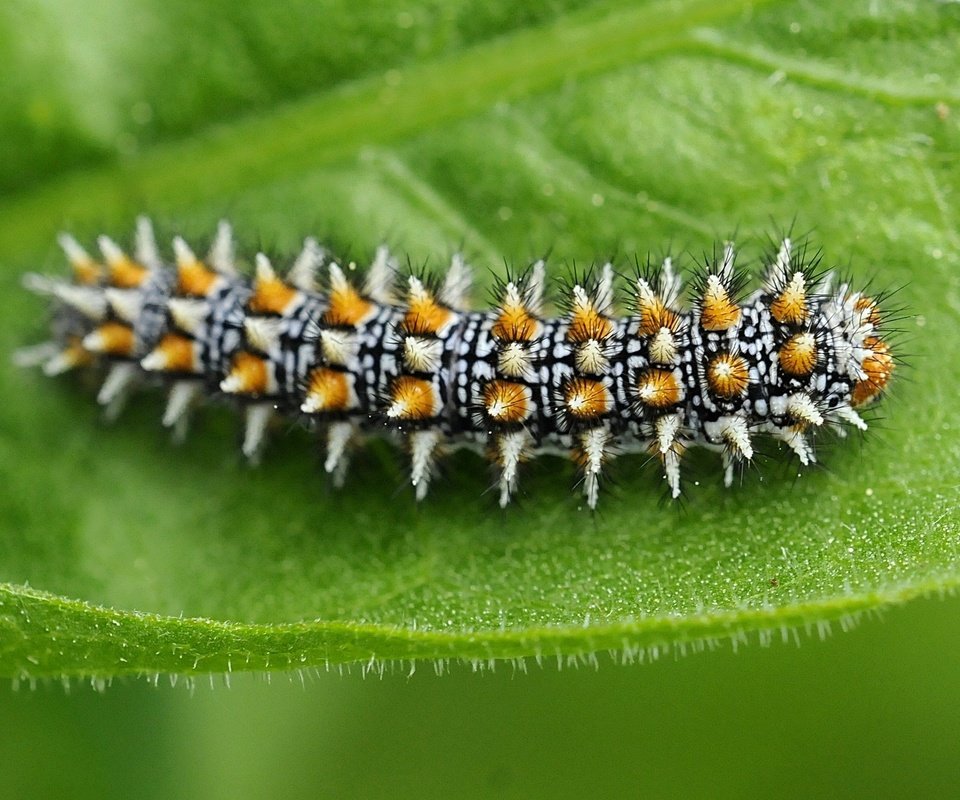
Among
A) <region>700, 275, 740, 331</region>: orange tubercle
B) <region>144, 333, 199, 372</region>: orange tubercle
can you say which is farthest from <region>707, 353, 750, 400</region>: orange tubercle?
<region>144, 333, 199, 372</region>: orange tubercle

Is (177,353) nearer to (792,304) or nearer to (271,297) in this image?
(271,297)

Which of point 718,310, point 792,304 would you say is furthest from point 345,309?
point 792,304

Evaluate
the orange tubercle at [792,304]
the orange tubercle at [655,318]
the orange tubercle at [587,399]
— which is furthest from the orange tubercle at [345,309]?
the orange tubercle at [792,304]

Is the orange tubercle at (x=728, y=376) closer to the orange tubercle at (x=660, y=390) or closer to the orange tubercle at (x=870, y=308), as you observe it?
the orange tubercle at (x=660, y=390)

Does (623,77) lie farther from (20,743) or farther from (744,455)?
(20,743)

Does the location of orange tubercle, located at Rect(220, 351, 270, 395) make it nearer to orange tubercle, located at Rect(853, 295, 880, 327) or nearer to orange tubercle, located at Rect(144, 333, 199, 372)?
orange tubercle, located at Rect(144, 333, 199, 372)
